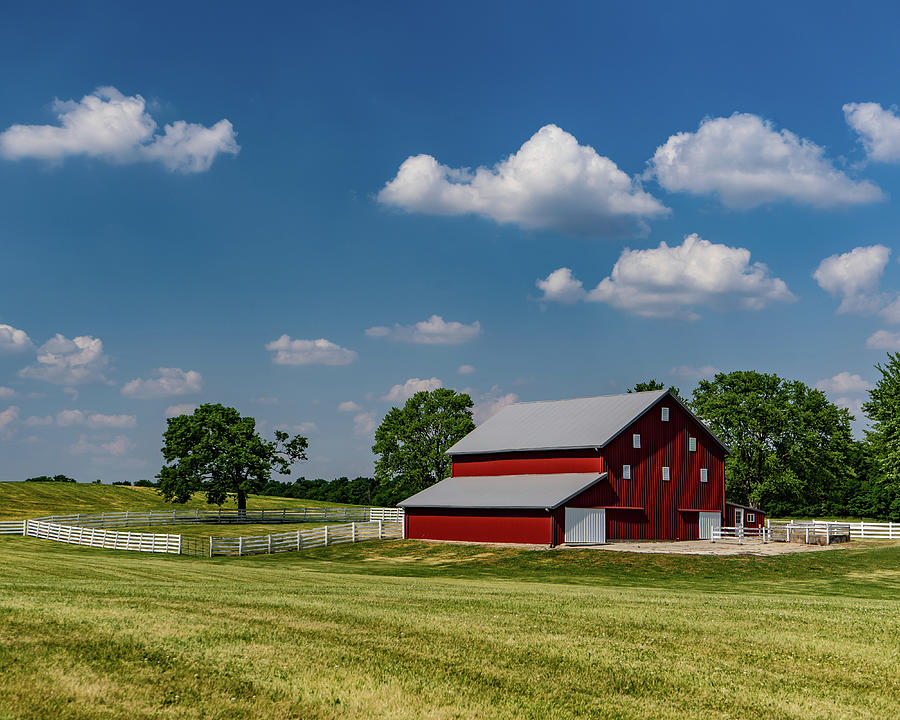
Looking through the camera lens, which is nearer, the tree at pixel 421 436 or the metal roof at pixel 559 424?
the metal roof at pixel 559 424

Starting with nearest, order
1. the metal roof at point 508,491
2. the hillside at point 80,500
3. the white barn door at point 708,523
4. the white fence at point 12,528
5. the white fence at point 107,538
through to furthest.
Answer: the metal roof at point 508,491 → the white fence at point 107,538 → the white barn door at point 708,523 → the white fence at point 12,528 → the hillside at point 80,500

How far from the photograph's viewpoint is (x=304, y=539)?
179 feet

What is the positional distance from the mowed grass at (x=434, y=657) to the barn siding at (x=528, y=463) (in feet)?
108

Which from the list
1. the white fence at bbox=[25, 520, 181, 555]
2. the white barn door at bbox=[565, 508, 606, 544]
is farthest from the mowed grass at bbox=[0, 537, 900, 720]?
the white fence at bbox=[25, 520, 181, 555]

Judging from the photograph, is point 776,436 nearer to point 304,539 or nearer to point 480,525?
point 480,525

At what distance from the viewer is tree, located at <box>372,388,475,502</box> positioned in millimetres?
86438

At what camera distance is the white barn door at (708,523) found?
5817cm

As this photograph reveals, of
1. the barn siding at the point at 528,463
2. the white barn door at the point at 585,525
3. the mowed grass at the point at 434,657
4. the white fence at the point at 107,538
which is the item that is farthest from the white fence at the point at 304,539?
the mowed grass at the point at 434,657

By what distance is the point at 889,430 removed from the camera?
6103 cm

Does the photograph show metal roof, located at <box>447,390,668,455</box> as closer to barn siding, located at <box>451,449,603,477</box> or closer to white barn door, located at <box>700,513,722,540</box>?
barn siding, located at <box>451,449,603,477</box>

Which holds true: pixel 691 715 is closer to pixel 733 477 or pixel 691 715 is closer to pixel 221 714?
pixel 221 714

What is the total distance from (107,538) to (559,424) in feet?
101

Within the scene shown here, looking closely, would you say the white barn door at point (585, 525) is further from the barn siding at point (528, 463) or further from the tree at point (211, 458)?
the tree at point (211, 458)

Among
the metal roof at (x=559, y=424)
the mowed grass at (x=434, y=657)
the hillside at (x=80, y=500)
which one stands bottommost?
the hillside at (x=80, y=500)
